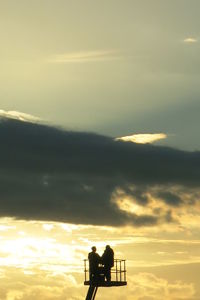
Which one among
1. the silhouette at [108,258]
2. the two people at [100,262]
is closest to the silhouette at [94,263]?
the two people at [100,262]

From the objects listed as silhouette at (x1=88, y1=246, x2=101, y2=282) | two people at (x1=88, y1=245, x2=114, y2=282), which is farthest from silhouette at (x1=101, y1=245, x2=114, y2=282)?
silhouette at (x1=88, y1=246, x2=101, y2=282)

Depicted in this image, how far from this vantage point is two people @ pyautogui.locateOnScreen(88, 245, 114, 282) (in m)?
54.5

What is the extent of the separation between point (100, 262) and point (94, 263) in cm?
→ 50

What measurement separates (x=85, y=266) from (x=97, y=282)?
170 cm

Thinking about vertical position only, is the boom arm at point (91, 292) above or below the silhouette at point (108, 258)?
below

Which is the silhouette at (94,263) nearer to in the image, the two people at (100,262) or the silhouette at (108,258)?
the two people at (100,262)

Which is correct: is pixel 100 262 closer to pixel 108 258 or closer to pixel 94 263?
pixel 94 263

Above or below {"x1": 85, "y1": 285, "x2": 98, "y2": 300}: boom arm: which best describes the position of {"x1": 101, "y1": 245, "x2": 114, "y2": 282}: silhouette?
above

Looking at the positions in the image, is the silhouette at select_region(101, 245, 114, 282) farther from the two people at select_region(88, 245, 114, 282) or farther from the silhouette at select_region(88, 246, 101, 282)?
the silhouette at select_region(88, 246, 101, 282)

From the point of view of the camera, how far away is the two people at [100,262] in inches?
2146

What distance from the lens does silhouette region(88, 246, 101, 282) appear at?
54.5m

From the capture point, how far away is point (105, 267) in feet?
181

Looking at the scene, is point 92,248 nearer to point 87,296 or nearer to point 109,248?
point 109,248

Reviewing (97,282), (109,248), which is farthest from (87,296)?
(109,248)
